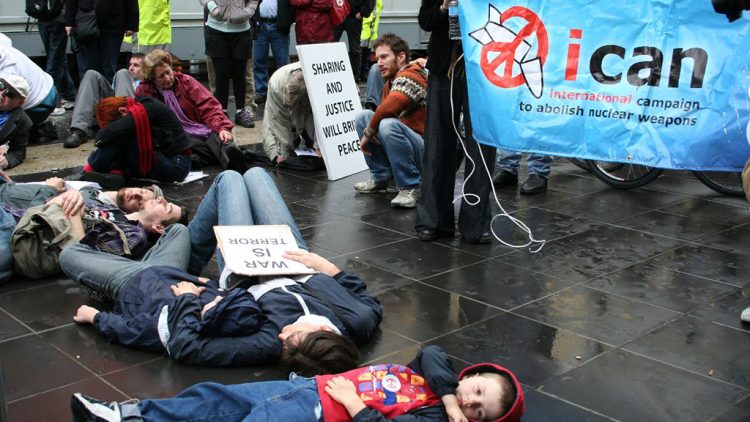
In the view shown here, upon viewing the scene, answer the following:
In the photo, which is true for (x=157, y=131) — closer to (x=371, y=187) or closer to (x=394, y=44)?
(x=371, y=187)

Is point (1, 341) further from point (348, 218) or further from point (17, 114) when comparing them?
point (17, 114)

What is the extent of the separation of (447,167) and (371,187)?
1587mm

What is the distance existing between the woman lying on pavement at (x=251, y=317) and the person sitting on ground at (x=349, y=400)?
0.84 feet

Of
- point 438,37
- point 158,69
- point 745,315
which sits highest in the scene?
point 438,37

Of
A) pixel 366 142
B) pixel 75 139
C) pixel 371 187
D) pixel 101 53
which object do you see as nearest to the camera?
pixel 366 142

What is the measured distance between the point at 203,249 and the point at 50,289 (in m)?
0.90

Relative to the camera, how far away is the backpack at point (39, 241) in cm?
518

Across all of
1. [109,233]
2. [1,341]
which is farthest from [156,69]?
[1,341]

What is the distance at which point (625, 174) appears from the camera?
27.0 feet

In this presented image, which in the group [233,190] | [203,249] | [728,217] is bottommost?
[728,217]

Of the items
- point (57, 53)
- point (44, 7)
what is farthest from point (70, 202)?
point (57, 53)

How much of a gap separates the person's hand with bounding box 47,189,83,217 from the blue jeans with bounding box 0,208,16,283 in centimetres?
28

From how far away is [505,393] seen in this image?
3355mm

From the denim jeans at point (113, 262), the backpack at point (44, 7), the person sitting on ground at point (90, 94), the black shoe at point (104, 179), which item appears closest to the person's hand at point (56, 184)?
the denim jeans at point (113, 262)
